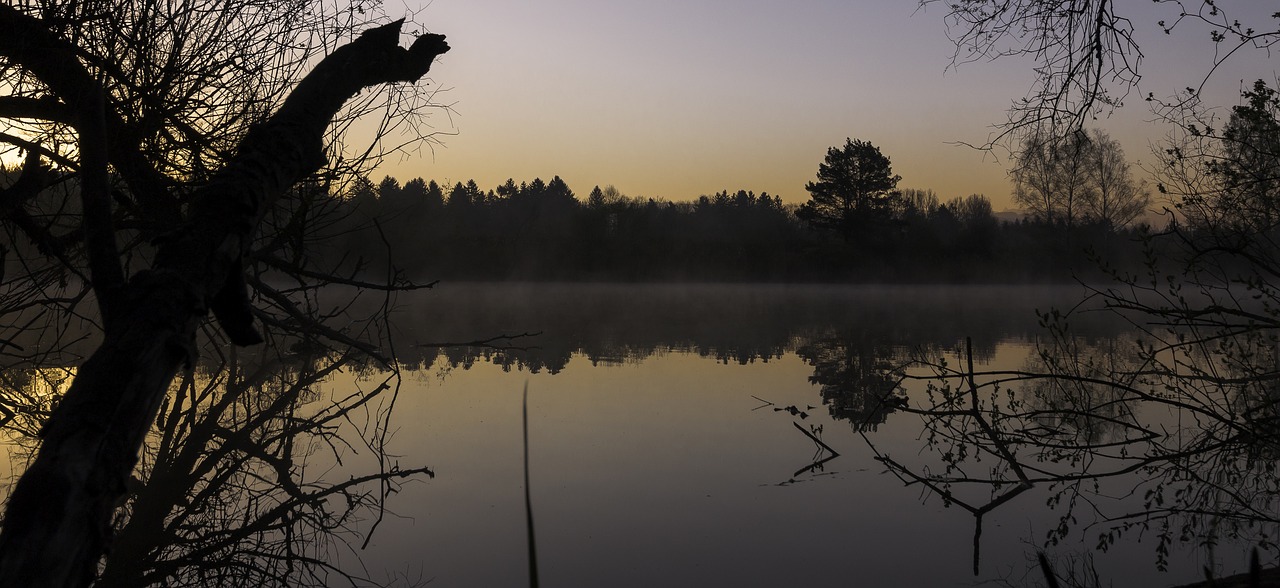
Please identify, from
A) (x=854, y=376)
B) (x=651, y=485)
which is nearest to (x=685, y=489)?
(x=651, y=485)

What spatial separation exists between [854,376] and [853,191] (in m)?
32.3

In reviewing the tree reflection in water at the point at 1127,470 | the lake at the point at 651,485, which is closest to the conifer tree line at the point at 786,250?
the lake at the point at 651,485

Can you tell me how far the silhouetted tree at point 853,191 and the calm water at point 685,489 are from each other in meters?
29.4

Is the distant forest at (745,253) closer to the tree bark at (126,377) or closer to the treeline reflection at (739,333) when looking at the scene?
the treeline reflection at (739,333)

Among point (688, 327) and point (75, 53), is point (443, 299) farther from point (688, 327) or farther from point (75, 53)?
point (75, 53)

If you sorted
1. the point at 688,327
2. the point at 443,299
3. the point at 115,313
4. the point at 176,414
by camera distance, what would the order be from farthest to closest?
the point at 443,299 < the point at 688,327 < the point at 176,414 < the point at 115,313

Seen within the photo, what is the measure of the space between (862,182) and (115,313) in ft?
132

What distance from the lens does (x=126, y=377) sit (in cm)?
151

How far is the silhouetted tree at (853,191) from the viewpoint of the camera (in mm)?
39312

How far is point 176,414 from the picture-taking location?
576 cm

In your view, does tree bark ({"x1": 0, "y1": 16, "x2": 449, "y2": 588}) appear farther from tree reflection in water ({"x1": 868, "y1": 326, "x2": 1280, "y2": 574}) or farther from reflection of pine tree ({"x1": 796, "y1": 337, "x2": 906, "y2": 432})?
reflection of pine tree ({"x1": 796, "y1": 337, "x2": 906, "y2": 432})

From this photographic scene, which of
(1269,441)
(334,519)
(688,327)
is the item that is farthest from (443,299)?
(1269,441)

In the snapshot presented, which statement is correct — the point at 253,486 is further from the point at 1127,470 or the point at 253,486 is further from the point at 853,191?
the point at 853,191

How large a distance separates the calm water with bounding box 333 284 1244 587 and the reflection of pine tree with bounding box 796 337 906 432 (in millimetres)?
47
